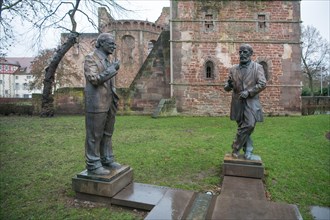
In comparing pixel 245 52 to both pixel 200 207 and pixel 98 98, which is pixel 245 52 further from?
pixel 200 207

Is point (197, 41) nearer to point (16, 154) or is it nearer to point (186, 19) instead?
point (186, 19)

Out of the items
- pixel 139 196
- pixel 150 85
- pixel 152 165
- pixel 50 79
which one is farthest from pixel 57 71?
pixel 139 196

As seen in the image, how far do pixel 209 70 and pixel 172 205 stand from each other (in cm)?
1450

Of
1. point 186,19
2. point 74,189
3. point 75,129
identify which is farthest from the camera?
point 186,19

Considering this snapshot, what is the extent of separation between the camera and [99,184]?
12.8ft

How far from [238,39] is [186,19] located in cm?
338

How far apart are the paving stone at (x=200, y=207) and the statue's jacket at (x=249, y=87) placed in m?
1.95

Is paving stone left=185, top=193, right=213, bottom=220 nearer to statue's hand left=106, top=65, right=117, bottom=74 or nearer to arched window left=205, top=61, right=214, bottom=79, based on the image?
statue's hand left=106, top=65, right=117, bottom=74

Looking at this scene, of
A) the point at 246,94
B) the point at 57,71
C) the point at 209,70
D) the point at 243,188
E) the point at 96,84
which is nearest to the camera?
the point at 96,84

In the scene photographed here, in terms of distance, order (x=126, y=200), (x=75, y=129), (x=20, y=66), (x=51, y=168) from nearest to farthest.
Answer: (x=126, y=200)
(x=51, y=168)
(x=75, y=129)
(x=20, y=66)

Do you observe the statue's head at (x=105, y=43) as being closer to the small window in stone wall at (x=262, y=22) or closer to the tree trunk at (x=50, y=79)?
the tree trunk at (x=50, y=79)

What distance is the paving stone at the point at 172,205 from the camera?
3271mm

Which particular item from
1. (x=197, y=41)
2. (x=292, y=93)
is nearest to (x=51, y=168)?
(x=197, y=41)

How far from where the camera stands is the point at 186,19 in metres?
17.0
